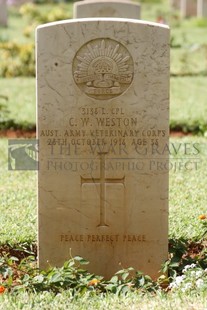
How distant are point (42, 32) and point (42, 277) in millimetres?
1415

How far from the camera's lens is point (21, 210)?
20.0 ft

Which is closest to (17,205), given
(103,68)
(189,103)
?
(103,68)

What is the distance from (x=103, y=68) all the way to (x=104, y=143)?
447 millimetres

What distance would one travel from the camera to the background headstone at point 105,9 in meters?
12.0

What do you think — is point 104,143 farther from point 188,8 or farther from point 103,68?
point 188,8

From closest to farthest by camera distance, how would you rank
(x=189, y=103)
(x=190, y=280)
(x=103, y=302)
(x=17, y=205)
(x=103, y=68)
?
1. (x=103, y=302)
2. (x=190, y=280)
3. (x=103, y=68)
4. (x=17, y=205)
5. (x=189, y=103)

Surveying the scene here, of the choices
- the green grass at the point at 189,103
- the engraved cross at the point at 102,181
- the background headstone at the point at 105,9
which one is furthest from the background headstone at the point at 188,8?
the engraved cross at the point at 102,181

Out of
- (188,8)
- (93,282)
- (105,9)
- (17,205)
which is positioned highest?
(188,8)

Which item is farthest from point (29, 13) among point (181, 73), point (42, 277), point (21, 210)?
point (42, 277)

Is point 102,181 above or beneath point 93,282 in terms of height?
above

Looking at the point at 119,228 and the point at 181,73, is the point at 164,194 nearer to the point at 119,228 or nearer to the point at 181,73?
the point at 119,228

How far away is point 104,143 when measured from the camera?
5.00 meters

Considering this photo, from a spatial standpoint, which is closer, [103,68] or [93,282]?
[93,282]

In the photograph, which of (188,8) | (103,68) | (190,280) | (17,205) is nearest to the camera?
(190,280)
